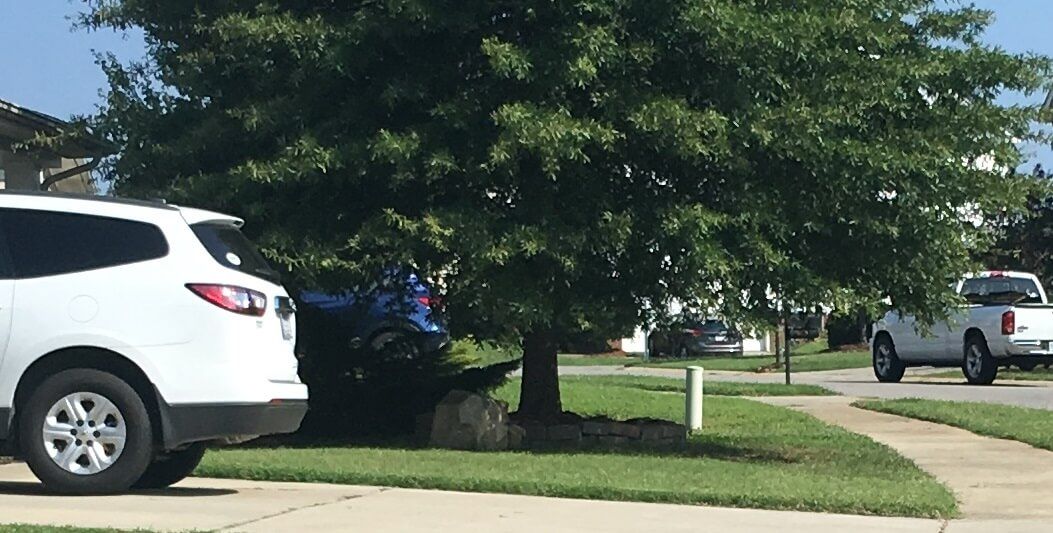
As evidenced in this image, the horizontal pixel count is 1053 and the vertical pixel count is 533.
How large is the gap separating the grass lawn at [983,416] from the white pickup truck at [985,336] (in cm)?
454

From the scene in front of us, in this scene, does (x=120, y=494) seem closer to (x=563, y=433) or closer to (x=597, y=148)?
(x=597, y=148)

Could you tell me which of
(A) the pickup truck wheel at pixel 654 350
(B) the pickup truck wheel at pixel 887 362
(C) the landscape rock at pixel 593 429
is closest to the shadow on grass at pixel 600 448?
(C) the landscape rock at pixel 593 429

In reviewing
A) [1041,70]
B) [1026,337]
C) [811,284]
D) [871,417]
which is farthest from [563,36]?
[1026,337]

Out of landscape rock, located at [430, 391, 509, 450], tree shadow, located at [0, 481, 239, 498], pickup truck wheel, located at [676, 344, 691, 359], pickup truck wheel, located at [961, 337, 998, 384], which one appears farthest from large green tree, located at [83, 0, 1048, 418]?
pickup truck wheel, located at [676, 344, 691, 359]

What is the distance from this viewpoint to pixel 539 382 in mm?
15852

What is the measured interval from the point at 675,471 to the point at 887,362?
1783cm

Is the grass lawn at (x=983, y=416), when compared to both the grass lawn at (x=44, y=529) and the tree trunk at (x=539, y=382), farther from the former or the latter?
the grass lawn at (x=44, y=529)

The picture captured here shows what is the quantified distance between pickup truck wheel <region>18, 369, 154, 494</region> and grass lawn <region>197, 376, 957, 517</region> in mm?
Result: 1609

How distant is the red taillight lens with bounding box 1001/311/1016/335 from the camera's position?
26375mm

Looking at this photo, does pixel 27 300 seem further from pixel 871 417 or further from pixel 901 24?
pixel 871 417

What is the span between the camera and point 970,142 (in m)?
13.8

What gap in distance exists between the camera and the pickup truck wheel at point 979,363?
88.7 feet

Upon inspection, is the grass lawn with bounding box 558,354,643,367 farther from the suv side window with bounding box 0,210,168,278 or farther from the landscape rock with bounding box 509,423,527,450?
the suv side window with bounding box 0,210,168,278

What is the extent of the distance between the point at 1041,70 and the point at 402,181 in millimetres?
5413
